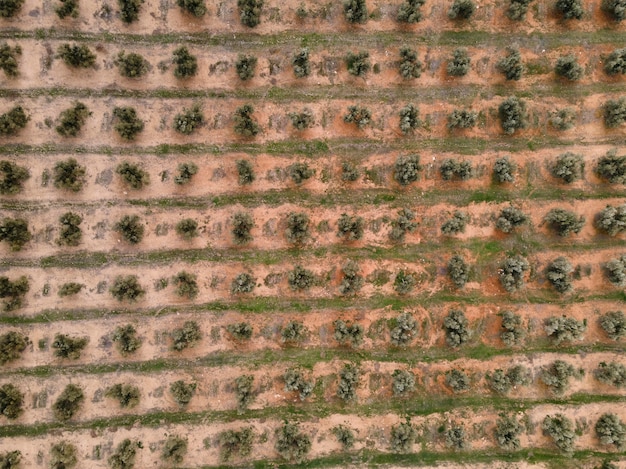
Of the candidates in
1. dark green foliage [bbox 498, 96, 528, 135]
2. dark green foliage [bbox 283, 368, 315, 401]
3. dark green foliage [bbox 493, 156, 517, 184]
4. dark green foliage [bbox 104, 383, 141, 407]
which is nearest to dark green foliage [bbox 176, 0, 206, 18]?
dark green foliage [bbox 498, 96, 528, 135]

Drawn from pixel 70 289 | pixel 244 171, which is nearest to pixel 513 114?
pixel 244 171

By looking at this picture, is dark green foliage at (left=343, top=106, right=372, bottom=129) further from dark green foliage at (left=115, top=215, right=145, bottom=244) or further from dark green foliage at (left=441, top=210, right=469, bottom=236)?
dark green foliage at (left=115, top=215, right=145, bottom=244)

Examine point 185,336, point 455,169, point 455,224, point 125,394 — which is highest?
point 455,169

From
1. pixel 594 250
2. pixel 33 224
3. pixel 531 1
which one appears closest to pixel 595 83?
pixel 531 1

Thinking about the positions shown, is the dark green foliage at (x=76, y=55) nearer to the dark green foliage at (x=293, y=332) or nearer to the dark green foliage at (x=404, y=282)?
the dark green foliage at (x=293, y=332)

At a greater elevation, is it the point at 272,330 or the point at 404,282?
the point at 404,282

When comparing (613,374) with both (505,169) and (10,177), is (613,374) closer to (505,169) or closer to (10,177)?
(505,169)

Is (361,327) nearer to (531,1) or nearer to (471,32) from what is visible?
(471,32)
